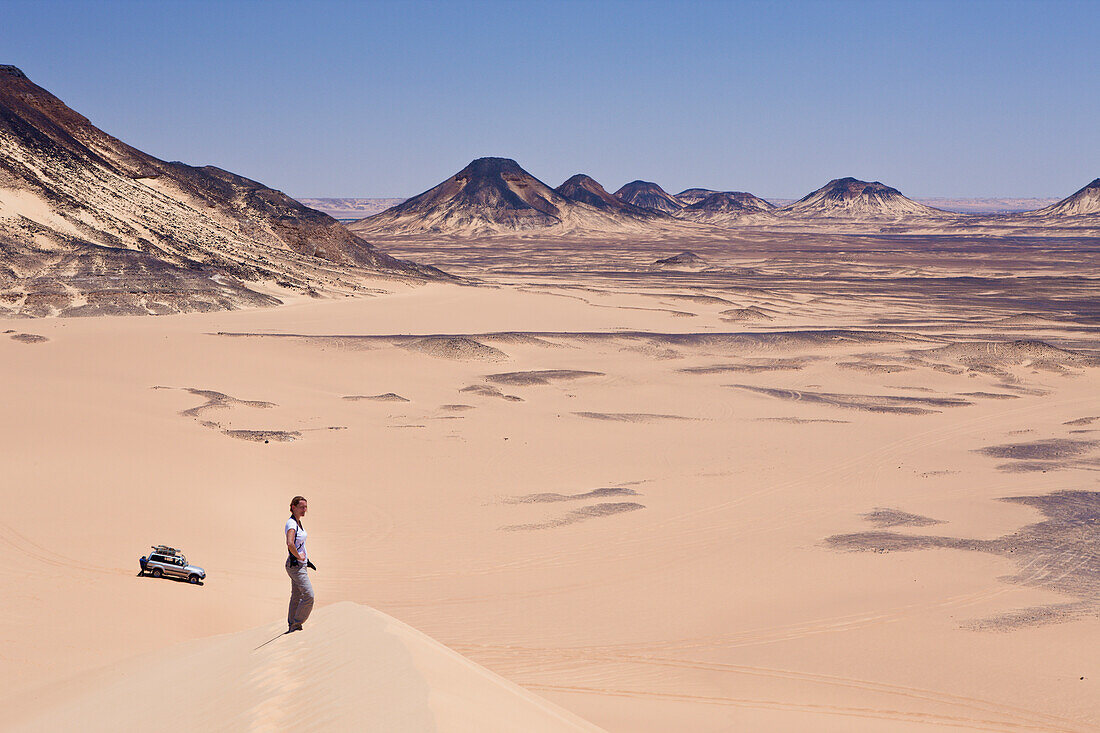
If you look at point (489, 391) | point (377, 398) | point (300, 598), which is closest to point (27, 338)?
point (377, 398)

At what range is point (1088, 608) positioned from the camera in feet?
38.1

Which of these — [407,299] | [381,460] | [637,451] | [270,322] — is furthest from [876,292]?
[381,460]

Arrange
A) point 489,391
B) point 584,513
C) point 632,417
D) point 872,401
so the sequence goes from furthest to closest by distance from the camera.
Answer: point 872,401, point 489,391, point 632,417, point 584,513

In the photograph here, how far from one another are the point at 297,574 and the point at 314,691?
5.93 ft

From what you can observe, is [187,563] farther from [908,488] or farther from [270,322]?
[270,322]

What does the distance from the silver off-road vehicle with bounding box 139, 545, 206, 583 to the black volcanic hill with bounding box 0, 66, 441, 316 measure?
28895 millimetres

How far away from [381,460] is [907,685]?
40.5 feet

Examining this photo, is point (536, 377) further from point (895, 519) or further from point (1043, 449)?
point (895, 519)

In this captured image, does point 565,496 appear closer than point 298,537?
No

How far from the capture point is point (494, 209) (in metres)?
168

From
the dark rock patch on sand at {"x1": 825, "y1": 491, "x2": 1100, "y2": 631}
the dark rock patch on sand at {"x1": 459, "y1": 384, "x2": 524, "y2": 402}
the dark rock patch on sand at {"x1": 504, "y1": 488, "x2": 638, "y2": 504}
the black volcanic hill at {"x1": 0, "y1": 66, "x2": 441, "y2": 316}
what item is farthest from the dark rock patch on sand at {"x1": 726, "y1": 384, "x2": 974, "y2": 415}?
the black volcanic hill at {"x1": 0, "y1": 66, "x2": 441, "y2": 316}

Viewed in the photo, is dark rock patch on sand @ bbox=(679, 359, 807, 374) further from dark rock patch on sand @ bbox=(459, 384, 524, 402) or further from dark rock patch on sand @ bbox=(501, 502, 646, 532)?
dark rock patch on sand @ bbox=(501, 502, 646, 532)

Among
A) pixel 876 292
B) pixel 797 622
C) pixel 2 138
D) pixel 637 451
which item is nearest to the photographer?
pixel 797 622

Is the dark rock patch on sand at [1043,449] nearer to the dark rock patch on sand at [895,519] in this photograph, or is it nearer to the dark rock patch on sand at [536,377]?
the dark rock patch on sand at [895,519]
